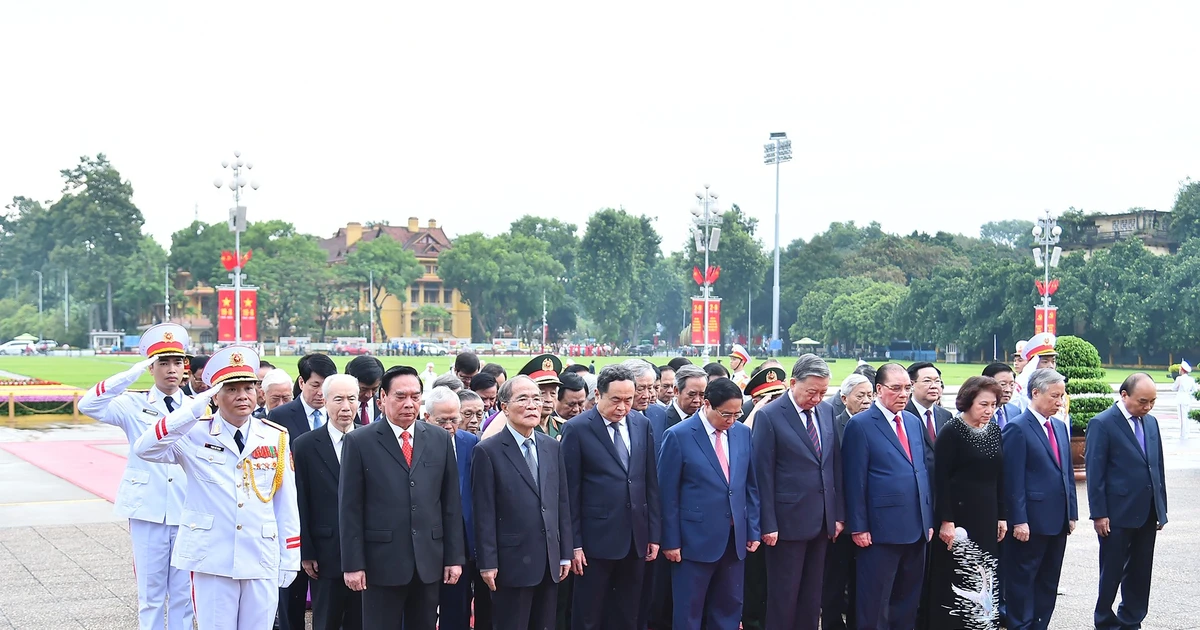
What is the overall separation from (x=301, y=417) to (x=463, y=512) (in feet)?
4.55

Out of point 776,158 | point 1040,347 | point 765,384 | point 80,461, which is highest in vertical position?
point 776,158

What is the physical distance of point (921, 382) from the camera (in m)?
6.90

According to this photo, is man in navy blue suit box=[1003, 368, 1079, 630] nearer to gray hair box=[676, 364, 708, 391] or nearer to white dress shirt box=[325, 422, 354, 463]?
gray hair box=[676, 364, 708, 391]

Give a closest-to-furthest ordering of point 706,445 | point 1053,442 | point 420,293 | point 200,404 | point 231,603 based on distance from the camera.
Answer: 1. point 200,404
2. point 231,603
3. point 706,445
4. point 1053,442
5. point 420,293

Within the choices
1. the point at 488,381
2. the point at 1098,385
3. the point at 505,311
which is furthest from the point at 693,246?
the point at 488,381

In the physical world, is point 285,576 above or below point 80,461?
above

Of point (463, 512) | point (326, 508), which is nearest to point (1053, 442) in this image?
point (463, 512)

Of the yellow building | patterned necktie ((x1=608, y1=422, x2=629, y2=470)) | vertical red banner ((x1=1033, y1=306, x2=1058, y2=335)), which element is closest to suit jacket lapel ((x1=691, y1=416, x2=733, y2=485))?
patterned necktie ((x1=608, y1=422, x2=629, y2=470))

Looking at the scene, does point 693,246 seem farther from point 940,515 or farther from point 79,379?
point 940,515

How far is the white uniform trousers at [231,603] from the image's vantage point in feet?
15.8

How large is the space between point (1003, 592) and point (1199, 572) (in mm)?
2372

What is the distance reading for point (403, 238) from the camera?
106688mm

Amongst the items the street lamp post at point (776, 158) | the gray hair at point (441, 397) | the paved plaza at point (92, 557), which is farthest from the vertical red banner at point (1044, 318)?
the gray hair at point (441, 397)

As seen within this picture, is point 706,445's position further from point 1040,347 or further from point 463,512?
point 1040,347
